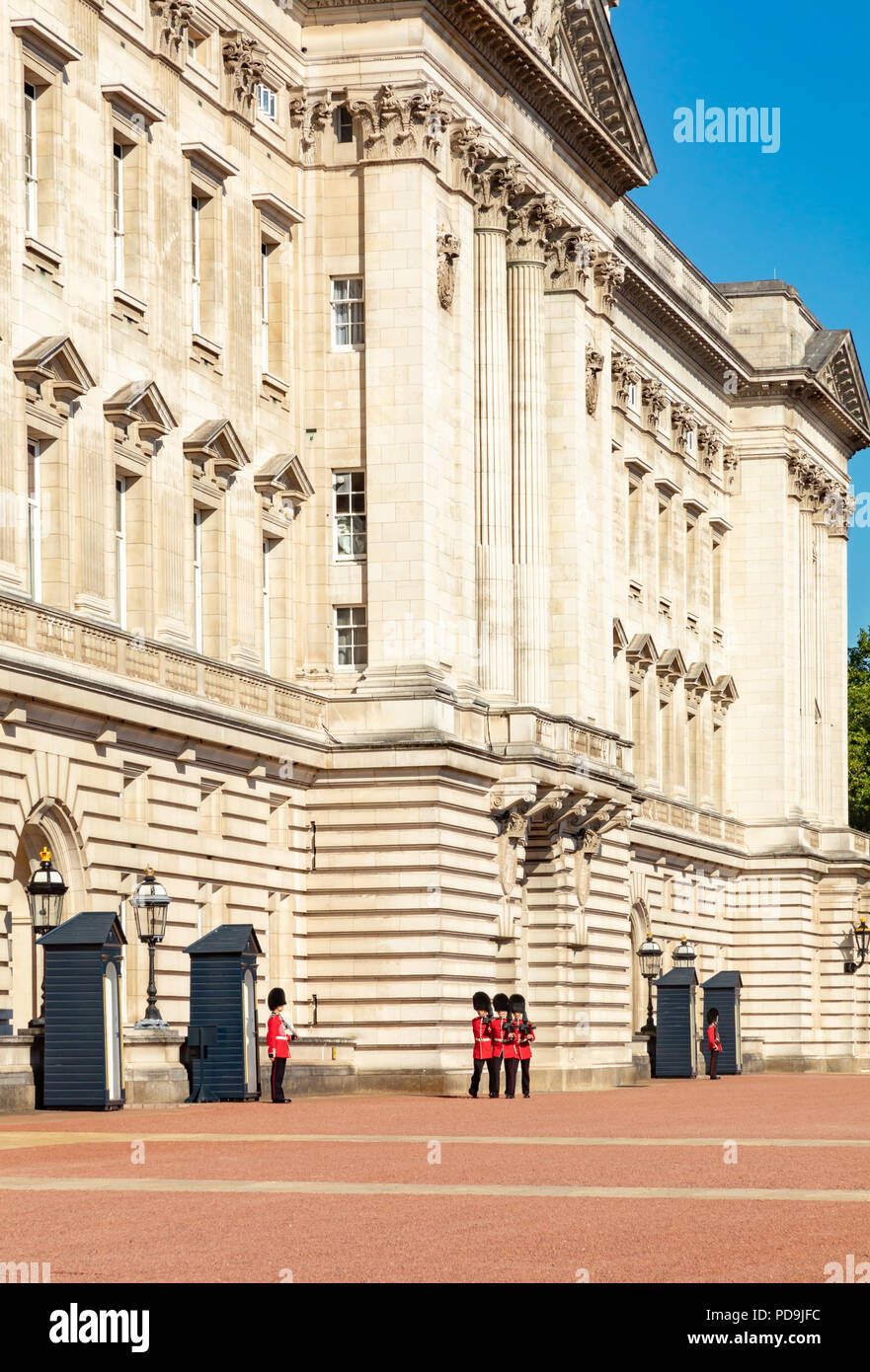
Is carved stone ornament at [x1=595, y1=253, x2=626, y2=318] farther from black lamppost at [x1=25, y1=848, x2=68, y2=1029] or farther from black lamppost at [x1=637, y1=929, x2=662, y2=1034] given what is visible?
black lamppost at [x1=25, y1=848, x2=68, y2=1029]

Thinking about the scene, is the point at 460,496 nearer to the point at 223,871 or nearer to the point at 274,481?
the point at 274,481

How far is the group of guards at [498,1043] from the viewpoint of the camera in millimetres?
45469

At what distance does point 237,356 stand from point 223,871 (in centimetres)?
985

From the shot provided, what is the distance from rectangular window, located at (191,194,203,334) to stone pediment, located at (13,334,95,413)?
6.07m

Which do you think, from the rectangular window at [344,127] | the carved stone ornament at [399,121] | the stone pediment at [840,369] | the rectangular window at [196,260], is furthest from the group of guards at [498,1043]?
the stone pediment at [840,369]

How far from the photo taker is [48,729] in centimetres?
3806

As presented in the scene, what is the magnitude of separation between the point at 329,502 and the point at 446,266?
571 centimetres

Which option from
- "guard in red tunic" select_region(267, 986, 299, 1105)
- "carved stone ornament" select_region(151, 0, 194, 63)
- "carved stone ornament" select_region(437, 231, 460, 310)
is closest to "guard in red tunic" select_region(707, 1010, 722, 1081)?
"carved stone ornament" select_region(437, 231, 460, 310)

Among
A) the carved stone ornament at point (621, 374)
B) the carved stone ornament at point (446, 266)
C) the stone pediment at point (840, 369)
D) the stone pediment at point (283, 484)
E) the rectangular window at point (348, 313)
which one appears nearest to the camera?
the stone pediment at point (283, 484)

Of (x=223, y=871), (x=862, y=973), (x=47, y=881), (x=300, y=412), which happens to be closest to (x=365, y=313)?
(x=300, y=412)

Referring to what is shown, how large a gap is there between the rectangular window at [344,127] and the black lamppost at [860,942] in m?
44.9

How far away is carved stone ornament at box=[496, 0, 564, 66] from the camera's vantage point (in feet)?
189

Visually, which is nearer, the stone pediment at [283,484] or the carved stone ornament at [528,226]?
the stone pediment at [283,484]

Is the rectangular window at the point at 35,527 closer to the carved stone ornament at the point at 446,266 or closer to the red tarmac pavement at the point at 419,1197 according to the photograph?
the red tarmac pavement at the point at 419,1197
